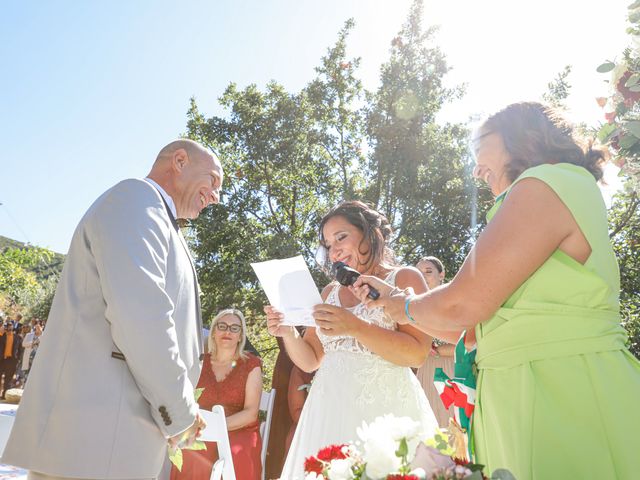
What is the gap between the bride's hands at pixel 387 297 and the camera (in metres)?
1.76

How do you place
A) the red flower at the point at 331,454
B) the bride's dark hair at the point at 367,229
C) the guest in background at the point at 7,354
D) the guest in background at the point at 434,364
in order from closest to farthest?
the red flower at the point at 331,454
the bride's dark hair at the point at 367,229
the guest in background at the point at 434,364
the guest in background at the point at 7,354

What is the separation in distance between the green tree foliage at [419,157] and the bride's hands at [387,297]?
1097 centimetres

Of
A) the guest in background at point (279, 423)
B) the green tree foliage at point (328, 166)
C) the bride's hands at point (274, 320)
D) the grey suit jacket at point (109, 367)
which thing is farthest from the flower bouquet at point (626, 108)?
the green tree foliage at point (328, 166)

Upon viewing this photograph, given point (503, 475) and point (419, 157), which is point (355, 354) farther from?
point (419, 157)

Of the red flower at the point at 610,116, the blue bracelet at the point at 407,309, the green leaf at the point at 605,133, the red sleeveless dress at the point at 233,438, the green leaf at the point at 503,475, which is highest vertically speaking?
the red flower at the point at 610,116

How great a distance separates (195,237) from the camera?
14.7m

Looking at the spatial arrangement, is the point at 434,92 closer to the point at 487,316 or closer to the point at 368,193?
the point at 368,193

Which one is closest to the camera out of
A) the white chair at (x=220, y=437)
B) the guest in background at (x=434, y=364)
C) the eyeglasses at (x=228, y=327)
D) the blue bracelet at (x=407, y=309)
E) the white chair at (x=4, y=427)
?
the blue bracelet at (x=407, y=309)

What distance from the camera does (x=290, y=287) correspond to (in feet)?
8.95

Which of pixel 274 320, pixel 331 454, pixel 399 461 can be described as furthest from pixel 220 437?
pixel 399 461

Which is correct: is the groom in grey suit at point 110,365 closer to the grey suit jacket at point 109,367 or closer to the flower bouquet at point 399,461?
the grey suit jacket at point 109,367

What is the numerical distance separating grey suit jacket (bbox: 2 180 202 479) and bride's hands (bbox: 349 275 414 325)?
2.43ft

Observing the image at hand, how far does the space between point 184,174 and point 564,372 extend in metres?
1.91

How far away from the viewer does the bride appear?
263 cm
